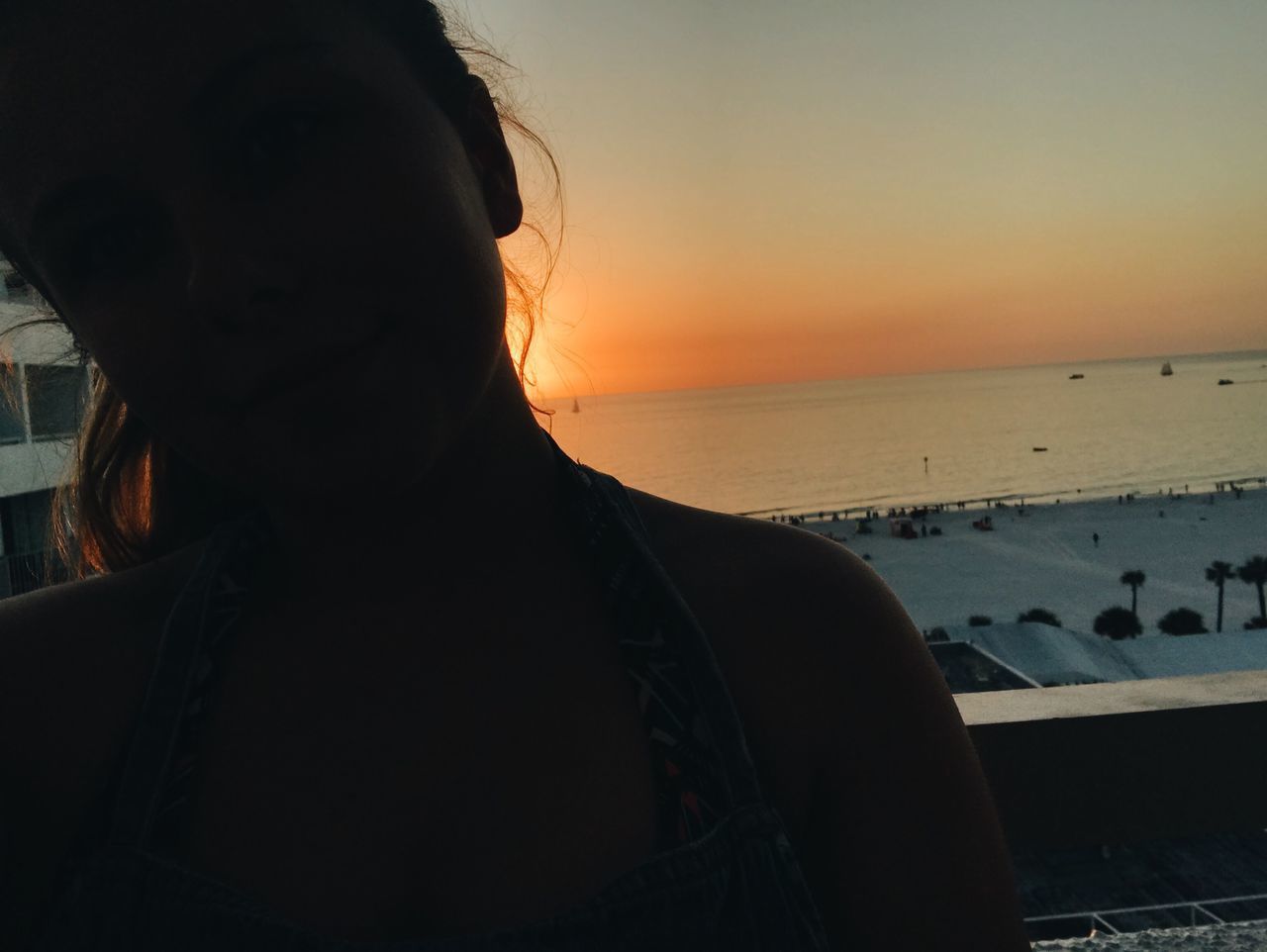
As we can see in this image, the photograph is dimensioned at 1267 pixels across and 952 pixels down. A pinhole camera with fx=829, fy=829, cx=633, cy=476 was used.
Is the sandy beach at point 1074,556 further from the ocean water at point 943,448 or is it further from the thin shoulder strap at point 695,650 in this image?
the thin shoulder strap at point 695,650

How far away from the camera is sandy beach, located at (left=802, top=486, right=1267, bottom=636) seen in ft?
75.3

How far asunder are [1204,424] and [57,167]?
8469cm

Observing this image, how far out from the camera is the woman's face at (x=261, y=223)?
812 millimetres

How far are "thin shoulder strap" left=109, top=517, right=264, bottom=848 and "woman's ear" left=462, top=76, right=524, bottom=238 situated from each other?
1.93 feet

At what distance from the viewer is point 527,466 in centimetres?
114

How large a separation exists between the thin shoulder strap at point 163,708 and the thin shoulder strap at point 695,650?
1.62 ft

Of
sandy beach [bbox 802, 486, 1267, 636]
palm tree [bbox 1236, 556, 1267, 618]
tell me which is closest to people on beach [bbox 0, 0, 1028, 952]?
sandy beach [bbox 802, 486, 1267, 636]

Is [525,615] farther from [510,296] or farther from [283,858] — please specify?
[510,296]

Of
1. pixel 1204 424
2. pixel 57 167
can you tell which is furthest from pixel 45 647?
pixel 1204 424

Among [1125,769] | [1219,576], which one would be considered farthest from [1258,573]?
[1125,769]

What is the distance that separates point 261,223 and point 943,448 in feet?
230

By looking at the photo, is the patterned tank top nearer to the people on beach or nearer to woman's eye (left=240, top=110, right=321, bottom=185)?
the people on beach

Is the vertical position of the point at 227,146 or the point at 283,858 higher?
the point at 227,146

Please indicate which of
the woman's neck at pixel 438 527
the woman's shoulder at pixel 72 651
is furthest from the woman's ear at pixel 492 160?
the woman's shoulder at pixel 72 651
